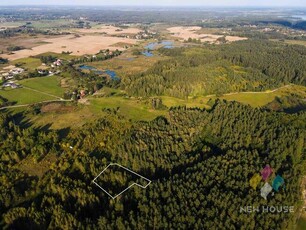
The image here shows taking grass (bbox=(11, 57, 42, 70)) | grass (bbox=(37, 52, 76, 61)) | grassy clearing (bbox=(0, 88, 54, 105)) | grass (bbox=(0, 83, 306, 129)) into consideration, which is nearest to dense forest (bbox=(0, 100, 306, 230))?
grass (bbox=(0, 83, 306, 129))

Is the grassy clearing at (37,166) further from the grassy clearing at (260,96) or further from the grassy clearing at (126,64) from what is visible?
the grassy clearing at (126,64)

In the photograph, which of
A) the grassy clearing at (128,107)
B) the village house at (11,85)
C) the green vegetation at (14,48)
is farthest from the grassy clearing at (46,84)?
the green vegetation at (14,48)

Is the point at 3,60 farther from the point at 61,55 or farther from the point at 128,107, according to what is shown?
the point at 128,107

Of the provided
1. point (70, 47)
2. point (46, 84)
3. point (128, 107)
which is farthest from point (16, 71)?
point (70, 47)

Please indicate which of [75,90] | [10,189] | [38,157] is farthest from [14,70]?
[10,189]

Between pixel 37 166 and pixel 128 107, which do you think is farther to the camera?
pixel 128 107

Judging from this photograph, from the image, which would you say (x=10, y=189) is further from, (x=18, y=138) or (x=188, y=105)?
(x=188, y=105)
